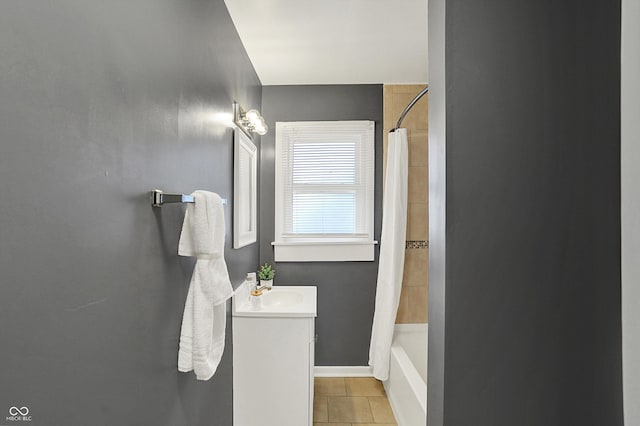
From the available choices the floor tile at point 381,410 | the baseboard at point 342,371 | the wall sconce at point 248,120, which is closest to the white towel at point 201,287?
the wall sconce at point 248,120

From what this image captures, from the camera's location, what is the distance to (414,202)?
301 cm

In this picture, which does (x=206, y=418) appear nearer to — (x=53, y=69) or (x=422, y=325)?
(x=53, y=69)

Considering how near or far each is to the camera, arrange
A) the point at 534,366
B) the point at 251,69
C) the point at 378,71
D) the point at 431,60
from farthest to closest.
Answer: the point at 378,71 → the point at 251,69 → the point at 431,60 → the point at 534,366

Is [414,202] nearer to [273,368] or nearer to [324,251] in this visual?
[324,251]

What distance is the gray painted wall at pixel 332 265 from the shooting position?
305 cm

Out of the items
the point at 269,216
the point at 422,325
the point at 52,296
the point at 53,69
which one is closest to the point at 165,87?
the point at 53,69

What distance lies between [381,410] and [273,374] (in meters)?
0.98

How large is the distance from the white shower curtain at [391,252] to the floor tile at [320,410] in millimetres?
449

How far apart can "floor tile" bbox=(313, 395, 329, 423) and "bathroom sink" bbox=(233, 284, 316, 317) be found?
76cm

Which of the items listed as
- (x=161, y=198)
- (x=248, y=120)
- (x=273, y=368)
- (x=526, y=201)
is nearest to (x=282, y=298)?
(x=273, y=368)

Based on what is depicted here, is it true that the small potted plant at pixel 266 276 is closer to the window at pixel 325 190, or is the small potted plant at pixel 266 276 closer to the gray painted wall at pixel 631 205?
the window at pixel 325 190

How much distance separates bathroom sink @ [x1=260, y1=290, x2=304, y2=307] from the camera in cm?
266

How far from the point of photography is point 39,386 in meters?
0.65

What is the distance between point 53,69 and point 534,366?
4.83 ft
